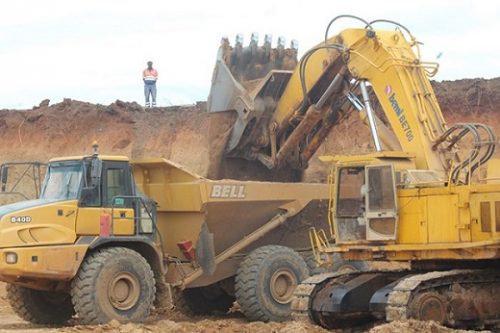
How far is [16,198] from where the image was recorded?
2680 centimetres

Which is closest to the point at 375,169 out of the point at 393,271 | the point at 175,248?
the point at 393,271

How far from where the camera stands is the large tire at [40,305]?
14852 mm

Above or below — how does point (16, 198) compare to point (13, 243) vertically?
above

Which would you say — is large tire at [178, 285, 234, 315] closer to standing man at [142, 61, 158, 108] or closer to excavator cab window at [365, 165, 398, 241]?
excavator cab window at [365, 165, 398, 241]

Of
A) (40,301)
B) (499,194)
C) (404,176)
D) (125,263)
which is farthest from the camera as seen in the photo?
(40,301)

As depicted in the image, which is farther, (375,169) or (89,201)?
(89,201)

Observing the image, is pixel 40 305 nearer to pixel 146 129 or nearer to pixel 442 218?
pixel 442 218

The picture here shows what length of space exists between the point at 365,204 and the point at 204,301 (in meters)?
4.80

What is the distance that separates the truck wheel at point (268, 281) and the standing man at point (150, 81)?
1441cm

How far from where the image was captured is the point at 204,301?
1675 centimetres

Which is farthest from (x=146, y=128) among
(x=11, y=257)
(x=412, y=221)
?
(x=412, y=221)

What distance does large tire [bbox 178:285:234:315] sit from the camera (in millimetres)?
16703

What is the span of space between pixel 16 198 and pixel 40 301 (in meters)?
12.3

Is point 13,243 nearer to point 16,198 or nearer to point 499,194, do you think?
point 499,194
